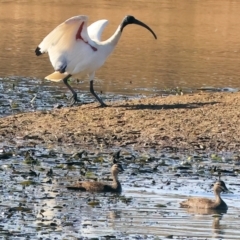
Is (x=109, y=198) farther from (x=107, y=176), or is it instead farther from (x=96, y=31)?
(x=96, y=31)

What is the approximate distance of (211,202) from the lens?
8773 mm

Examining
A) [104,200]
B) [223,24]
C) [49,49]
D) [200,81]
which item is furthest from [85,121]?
[223,24]

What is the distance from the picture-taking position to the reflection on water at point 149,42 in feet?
61.1

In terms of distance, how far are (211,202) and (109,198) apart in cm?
102

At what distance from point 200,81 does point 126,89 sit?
219 centimetres

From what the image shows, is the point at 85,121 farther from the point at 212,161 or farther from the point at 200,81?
the point at 200,81

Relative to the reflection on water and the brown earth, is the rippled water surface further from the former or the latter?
the brown earth

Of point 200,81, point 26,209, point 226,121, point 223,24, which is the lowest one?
point 223,24

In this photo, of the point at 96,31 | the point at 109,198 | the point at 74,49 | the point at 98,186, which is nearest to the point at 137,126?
the point at 74,49

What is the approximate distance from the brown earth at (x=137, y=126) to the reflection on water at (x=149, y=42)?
3.36 m

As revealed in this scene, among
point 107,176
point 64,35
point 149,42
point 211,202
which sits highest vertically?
point 64,35

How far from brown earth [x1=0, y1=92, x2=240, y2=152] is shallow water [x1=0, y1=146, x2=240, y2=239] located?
0.51m

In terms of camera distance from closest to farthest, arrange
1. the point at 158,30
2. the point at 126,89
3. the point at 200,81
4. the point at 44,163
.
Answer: the point at 44,163, the point at 126,89, the point at 200,81, the point at 158,30

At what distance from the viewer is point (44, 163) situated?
10.4 m
